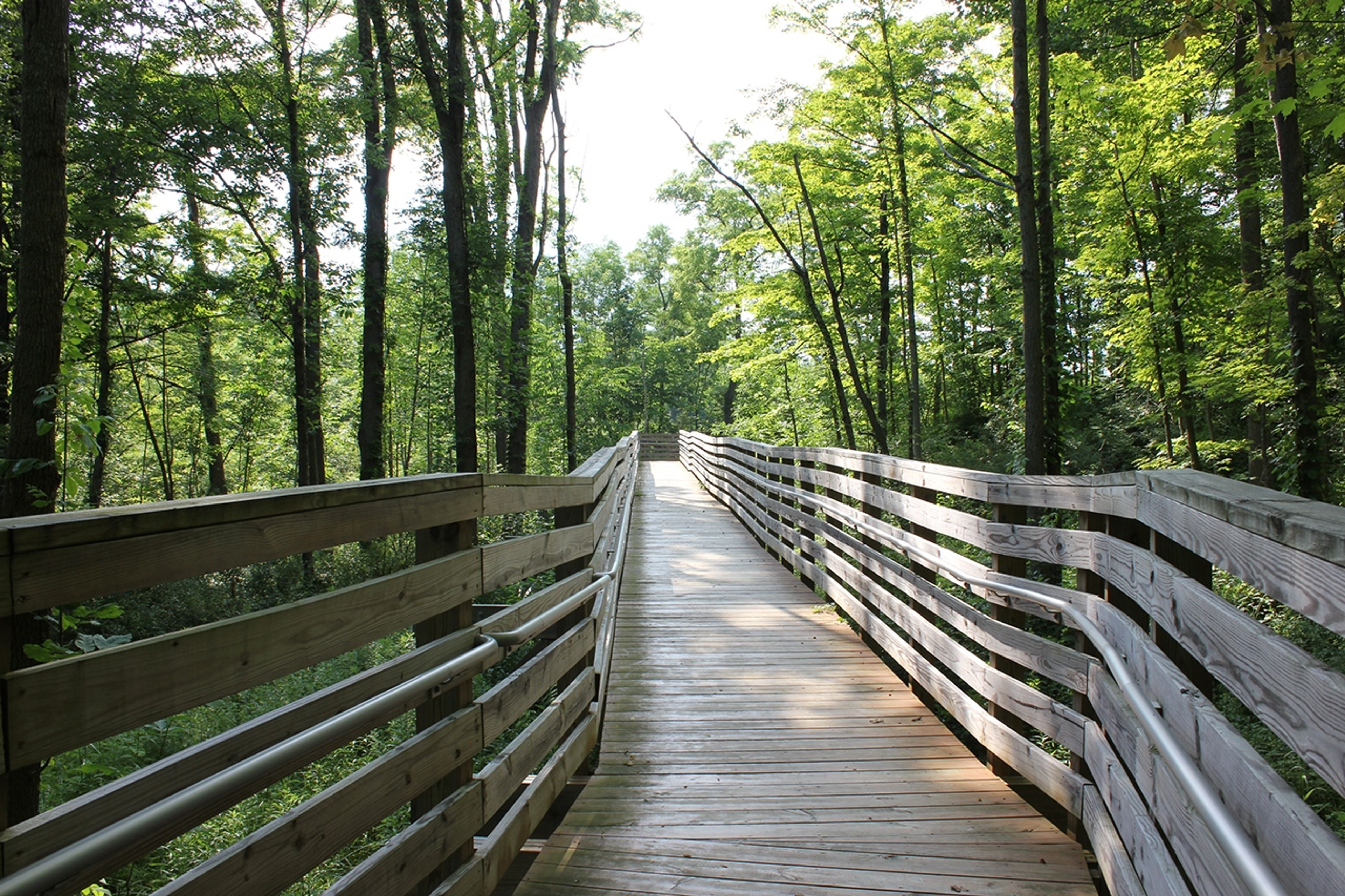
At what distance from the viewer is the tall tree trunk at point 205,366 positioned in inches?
474

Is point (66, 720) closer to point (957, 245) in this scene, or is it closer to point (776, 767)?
point (776, 767)

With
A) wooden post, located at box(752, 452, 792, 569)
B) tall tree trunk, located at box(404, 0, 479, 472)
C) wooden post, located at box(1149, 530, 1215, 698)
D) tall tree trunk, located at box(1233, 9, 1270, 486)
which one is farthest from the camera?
tall tree trunk, located at box(404, 0, 479, 472)

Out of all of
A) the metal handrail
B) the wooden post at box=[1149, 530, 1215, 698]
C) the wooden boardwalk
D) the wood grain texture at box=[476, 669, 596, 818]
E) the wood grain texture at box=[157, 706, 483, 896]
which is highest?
the wooden post at box=[1149, 530, 1215, 698]

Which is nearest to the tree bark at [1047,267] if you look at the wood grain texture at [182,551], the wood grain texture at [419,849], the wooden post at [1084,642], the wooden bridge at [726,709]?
the wooden bridge at [726,709]

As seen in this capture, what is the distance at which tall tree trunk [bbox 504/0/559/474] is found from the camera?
1470 cm

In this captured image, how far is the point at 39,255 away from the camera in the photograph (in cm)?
434

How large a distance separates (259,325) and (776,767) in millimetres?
16471

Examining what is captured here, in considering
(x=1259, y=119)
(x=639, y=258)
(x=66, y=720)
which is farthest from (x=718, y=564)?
(x=639, y=258)

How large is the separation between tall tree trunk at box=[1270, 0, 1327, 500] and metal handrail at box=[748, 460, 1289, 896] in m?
6.36

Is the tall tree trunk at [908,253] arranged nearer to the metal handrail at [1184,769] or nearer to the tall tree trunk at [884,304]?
the tall tree trunk at [884,304]

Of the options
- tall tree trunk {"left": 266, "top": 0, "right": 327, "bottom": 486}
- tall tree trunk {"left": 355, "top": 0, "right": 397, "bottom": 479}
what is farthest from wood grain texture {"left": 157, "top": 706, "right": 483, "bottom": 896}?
tall tree trunk {"left": 266, "top": 0, "right": 327, "bottom": 486}

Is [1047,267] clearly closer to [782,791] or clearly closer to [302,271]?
[782,791]

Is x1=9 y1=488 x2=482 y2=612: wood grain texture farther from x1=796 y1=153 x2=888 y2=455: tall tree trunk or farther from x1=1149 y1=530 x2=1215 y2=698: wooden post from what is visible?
x1=796 y1=153 x2=888 y2=455: tall tree trunk

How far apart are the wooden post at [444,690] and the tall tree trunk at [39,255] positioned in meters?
3.34
